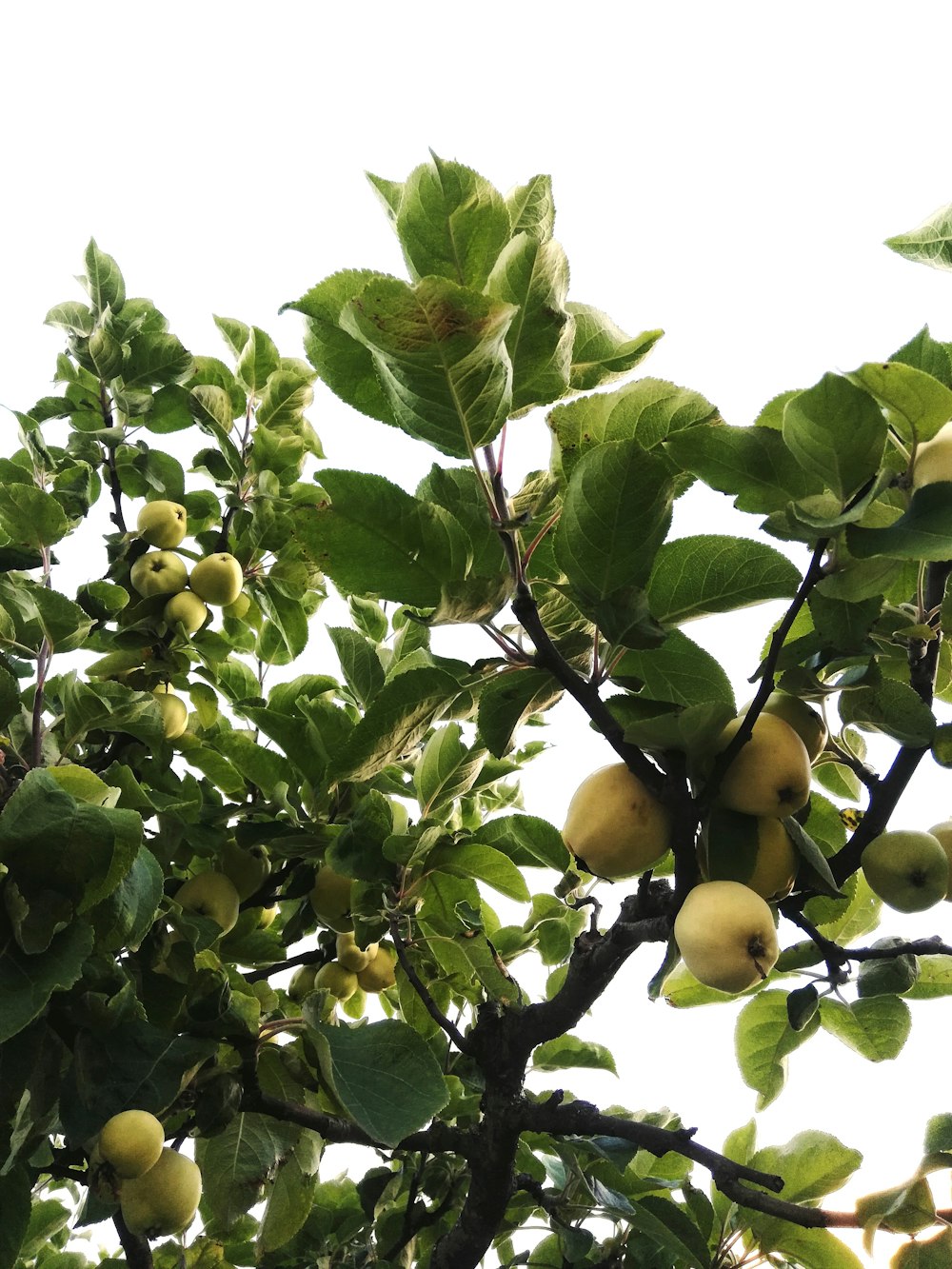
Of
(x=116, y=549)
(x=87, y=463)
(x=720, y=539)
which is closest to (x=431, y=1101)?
(x=720, y=539)

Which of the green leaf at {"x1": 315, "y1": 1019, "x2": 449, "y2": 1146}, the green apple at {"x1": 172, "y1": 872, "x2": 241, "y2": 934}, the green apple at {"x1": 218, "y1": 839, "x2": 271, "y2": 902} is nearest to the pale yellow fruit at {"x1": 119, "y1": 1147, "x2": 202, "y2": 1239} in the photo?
the green leaf at {"x1": 315, "y1": 1019, "x2": 449, "y2": 1146}

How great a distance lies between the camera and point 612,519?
3.49 feet

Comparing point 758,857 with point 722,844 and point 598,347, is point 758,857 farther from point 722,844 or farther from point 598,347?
point 598,347

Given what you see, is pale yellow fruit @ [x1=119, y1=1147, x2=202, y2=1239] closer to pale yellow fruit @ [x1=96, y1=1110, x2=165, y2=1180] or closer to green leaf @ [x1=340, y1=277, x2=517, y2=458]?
pale yellow fruit @ [x1=96, y1=1110, x2=165, y2=1180]

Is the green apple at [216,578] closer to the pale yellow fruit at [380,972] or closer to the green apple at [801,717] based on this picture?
the pale yellow fruit at [380,972]

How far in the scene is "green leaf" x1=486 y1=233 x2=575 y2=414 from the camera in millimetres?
1044

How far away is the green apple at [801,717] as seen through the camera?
1224 millimetres

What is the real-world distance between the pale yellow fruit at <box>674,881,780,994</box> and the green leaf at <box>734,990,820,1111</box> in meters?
0.60

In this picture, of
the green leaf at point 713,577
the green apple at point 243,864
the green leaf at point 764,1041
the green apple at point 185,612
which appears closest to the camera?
the green leaf at point 713,577

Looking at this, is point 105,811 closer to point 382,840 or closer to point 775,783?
point 382,840

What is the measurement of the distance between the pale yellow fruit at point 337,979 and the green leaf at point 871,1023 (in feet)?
3.14

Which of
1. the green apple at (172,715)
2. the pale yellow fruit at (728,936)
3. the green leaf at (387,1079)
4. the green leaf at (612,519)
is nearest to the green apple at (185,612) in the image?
the green apple at (172,715)

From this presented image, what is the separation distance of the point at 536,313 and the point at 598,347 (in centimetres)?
18

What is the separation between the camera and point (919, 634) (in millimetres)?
1169
